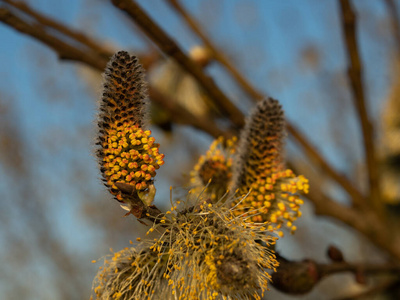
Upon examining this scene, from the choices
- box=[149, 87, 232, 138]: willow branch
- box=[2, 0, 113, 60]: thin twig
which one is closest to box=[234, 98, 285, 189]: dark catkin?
box=[149, 87, 232, 138]: willow branch

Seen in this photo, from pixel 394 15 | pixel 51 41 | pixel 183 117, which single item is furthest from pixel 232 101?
pixel 394 15

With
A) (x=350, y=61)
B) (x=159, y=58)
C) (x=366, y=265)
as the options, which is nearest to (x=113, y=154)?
(x=350, y=61)

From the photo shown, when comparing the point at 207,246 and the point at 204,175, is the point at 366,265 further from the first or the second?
the point at 207,246

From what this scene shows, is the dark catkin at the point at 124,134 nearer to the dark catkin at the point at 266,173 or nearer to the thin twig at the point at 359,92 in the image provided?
the dark catkin at the point at 266,173

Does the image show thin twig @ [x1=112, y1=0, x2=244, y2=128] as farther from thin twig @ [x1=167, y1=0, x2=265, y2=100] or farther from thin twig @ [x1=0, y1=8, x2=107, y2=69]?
thin twig @ [x1=167, y1=0, x2=265, y2=100]

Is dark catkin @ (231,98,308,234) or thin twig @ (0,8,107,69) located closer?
dark catkin @ (231,98,308,234)

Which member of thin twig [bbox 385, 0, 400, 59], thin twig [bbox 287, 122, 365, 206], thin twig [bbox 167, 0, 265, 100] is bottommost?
thin twig [bbox 287, 122, 365, 206]
